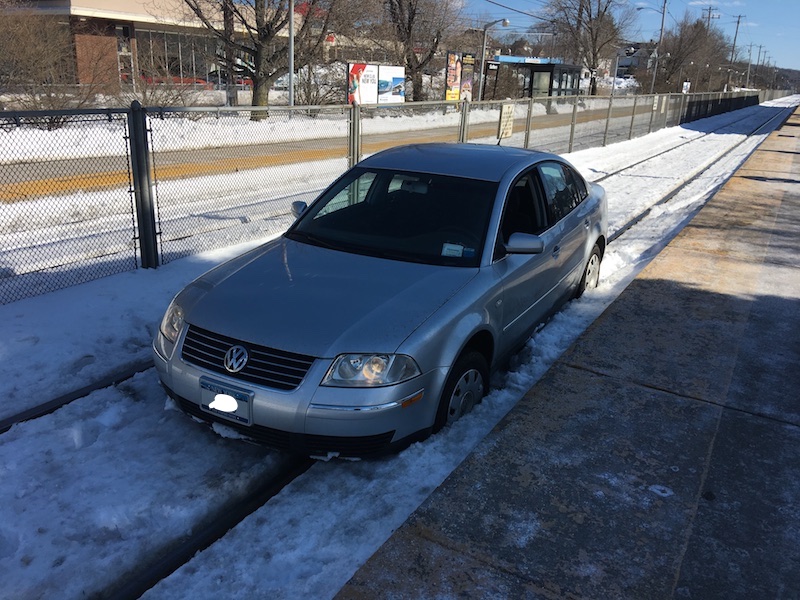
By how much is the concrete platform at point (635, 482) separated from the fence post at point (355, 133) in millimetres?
4785

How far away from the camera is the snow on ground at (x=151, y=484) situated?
2992mm

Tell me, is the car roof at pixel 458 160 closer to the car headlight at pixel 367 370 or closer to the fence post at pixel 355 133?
the car headlight at pixel 367 370

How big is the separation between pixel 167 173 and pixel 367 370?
9185 mm

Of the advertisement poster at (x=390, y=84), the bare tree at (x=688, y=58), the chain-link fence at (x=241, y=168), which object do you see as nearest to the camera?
the chain-link fence at (x=241, y=168)

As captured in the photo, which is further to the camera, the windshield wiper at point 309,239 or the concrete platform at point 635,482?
the windshield wiper at point 309,239

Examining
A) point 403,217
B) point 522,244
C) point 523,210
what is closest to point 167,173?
point 403,217

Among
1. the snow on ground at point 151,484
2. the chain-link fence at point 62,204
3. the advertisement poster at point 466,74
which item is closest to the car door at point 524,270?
the snow on ground at point 151,484

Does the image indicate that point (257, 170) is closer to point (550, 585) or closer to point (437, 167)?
point (437, 167)

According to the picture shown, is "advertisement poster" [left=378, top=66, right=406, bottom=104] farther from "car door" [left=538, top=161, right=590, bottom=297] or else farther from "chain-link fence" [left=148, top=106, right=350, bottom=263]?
"car door" [left=538, top=161, right=590, bottom=297]

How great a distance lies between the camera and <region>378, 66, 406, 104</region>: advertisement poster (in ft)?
86.2

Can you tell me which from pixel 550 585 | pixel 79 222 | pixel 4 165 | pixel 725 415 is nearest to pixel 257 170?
pixel 79 222

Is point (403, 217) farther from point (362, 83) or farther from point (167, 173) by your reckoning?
point (362, 83)

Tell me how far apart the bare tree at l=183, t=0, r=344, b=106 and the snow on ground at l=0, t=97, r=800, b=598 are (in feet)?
63.2

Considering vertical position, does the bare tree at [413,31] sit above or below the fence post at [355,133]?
above
